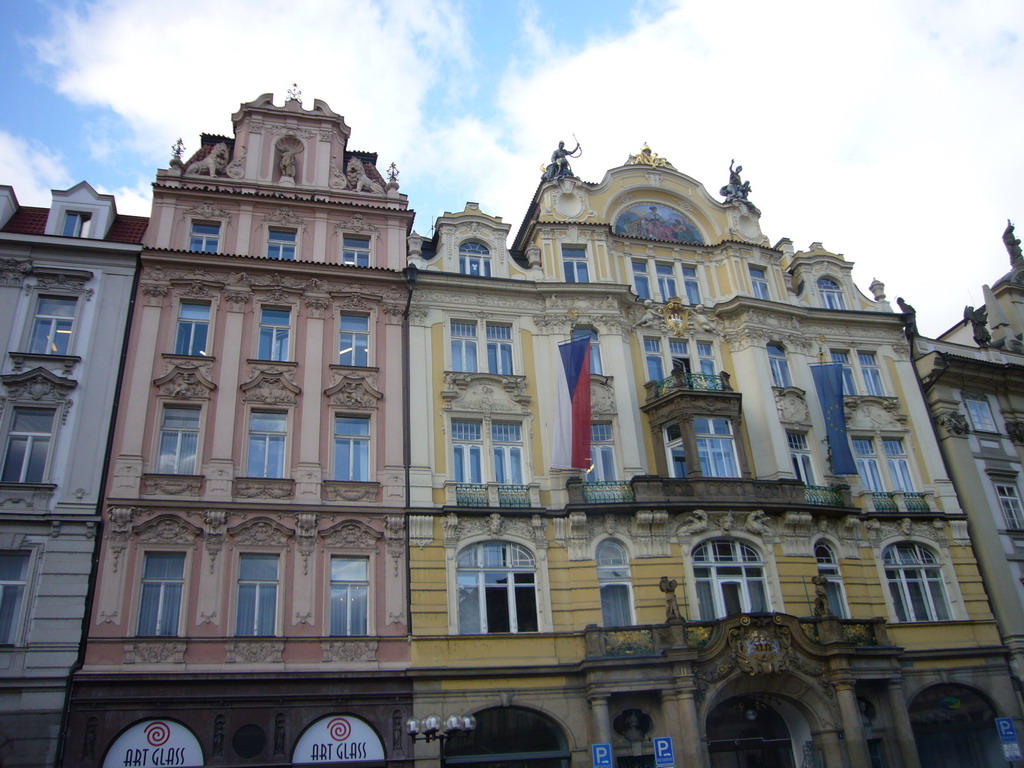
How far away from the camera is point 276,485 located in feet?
88.8

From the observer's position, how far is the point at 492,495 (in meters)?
28.7

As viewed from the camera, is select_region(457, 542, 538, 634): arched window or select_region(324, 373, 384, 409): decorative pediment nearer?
select_region(457, 542, 538, 634): arched window

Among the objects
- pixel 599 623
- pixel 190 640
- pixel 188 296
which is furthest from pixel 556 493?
pixel 188 296

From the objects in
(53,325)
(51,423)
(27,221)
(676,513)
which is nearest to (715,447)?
(676,513)

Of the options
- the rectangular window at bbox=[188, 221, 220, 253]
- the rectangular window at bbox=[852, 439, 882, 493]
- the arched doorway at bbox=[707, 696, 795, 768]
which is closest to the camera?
the arched doorway at bbox=[707, 696, 795, 768]

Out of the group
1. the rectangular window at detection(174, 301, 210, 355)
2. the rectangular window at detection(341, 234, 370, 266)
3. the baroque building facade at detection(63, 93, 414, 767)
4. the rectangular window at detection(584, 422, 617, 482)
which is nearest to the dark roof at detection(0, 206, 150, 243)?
the baroque building facade at detection(63, 93, 414, 767)

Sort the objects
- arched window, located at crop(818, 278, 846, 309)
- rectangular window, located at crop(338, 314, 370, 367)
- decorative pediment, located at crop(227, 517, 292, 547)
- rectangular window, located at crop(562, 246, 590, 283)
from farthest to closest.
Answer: arched window, located at crop(818, 278, 846, 309) → rectangular window, located at crop(562, 246, 590, 283) → rectangular window, located at crop(338, 314, 370, 367) → decorative pediment, located at crop(227, 517, 292, 547)

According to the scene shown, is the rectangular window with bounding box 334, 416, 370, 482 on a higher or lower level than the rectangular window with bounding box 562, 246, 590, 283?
lower

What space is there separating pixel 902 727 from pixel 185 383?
2525 cm

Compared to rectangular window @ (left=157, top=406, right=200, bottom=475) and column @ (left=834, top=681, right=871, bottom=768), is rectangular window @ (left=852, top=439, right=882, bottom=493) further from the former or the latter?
rectangular window @ (left=157, top=406, right=200, bottom=475)

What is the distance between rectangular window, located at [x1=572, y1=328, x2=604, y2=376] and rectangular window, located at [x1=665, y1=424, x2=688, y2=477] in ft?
Answer: 11.2

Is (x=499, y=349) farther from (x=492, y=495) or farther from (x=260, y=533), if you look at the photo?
(x=260, y=533)

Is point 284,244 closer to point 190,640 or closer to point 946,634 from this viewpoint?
point 190,640

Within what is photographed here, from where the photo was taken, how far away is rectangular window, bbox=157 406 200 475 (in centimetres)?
2698
